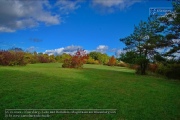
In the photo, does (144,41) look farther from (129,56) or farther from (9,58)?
(9,58)

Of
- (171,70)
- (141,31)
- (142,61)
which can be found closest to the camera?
(171,70)

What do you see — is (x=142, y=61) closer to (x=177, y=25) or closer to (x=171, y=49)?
(x=171, y=49)

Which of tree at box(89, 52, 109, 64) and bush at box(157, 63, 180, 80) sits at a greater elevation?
tree at box(89, 52, 109, 64)

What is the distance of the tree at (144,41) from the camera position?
18.7m

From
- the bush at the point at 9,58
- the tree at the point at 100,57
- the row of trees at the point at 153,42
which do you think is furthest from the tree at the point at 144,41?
the tree at the point at 100,57

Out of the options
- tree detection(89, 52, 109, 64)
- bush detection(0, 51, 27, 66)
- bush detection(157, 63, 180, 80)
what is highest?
tree detection(89, 52, 109, 64)

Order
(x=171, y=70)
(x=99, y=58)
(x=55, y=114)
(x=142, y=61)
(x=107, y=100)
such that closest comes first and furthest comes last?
(x=55, y=114) < (x=107, y=100) < (x=171, y=70) < (x=142, y=61) < (x=99, y=58)

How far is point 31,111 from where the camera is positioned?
4.92 metres

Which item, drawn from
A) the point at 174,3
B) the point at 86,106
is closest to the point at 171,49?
the point at 174,3

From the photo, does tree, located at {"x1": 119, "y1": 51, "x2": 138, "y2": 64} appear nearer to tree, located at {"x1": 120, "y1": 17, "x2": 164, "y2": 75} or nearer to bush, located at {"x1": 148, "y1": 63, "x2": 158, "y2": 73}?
tree, located at {"x1": 120, "y1": 17, "x2": 164, "y2": 75}

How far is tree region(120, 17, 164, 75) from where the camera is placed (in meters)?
18.7

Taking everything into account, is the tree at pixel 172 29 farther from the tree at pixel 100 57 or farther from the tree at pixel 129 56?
the tree at pixel 100 57

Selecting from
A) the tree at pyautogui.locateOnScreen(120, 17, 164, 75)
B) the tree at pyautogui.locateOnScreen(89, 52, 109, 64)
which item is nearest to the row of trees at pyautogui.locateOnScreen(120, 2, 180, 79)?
the tree at pyautogui.locateOnScreen(120, 17, 164, 75)

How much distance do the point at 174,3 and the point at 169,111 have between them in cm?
1354
